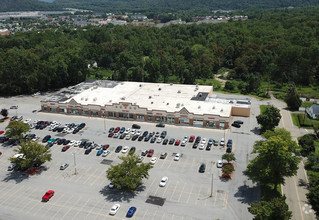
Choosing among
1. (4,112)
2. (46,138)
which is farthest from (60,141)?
(4,112)

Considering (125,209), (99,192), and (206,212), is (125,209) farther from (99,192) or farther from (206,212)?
(206,212)

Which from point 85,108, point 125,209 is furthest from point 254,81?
point 125,209

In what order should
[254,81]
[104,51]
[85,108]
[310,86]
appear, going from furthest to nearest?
[104,51]
[310,86]
[254,81]
[85,108]

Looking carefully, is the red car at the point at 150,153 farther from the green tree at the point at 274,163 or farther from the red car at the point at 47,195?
the green tree at the point at 274,163

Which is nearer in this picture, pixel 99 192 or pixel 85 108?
pixel 99 192

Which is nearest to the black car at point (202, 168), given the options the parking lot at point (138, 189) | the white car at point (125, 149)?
the parking lot at point (138, 189)

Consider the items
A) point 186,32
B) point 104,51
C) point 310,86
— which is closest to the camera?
point 310,86

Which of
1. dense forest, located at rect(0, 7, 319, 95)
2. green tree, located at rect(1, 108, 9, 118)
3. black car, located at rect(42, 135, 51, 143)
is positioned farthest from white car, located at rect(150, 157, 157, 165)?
dense forest, located at rect(0, 7, 319, 95)
